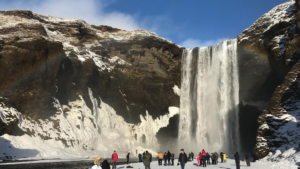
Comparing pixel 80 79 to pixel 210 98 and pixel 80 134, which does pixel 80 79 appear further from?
pixel 210 98

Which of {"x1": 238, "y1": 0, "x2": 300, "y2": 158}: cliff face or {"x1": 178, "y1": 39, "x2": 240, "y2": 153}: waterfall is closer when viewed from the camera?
{"x1": 238, "y1": 0, "x2": 300, "y2": 158}: cliff face

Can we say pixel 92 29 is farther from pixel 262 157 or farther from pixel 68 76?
pixel 262 157

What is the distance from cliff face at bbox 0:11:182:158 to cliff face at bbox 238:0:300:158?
1532 cm

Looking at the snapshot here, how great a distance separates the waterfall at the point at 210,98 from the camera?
4634 centimetres

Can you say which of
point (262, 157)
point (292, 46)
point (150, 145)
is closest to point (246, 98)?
point (292, 46)

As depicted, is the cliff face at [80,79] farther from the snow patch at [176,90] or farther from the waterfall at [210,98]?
the waterfall at [210,98]

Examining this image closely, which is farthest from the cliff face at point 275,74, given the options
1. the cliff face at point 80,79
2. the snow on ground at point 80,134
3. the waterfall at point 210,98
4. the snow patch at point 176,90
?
the snow on ground at point 80,134

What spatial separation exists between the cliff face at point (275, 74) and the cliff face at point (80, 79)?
15.3m

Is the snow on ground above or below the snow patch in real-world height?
below

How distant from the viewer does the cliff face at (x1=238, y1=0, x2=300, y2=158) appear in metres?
30.8

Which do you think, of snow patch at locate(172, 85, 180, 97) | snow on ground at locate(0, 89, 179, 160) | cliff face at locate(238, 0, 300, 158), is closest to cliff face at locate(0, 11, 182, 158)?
snow on ground at locate(0, 89, 179, 160)

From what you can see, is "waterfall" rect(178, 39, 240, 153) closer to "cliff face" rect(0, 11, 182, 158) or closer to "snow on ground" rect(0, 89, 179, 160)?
"cliff face" rect(0, 11, 182, 158)

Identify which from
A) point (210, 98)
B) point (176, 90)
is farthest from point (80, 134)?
point (210, 98)

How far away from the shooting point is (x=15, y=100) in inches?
1478
